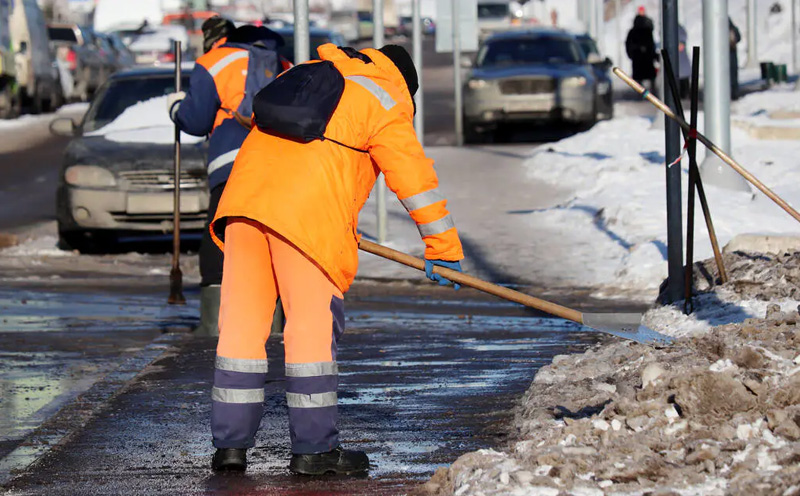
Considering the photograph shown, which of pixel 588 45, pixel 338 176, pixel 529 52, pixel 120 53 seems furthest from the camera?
pixel 120 53

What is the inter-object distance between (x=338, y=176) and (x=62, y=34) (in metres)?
29.3

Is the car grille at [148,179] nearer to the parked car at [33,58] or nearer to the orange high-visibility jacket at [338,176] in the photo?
the orange high-visibility jacket at [338,176]

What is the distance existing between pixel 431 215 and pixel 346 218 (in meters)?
0.29

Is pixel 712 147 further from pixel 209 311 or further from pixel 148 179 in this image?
pixel 148 179

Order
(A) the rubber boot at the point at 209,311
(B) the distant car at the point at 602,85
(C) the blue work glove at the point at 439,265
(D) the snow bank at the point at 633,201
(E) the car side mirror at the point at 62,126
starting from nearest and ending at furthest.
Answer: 1. (C) the blue work glove at the point at 439,265
2. (A) the rubber boot at the point at 209,311
3. (D) the snow bank at the point at 633,201
4. (E) the car side mirror at the point at 62,126
5. (B) the distant car at the point at 602,85

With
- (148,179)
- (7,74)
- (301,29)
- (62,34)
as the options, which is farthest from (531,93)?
(62,34)

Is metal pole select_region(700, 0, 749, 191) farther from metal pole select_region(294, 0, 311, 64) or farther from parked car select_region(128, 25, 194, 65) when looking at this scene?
parked car select_region(128, 25, 194, 65)

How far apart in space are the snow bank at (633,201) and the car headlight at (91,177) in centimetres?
360

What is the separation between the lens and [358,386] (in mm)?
6543

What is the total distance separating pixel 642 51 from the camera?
2227 centimetres

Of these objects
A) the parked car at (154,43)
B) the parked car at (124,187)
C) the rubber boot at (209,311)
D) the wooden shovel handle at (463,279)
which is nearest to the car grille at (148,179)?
the parked car at (124,187)

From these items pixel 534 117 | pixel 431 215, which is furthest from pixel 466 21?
pixel 431 215

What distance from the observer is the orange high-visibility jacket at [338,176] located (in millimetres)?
4930

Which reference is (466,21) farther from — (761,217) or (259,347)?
(259,347)
